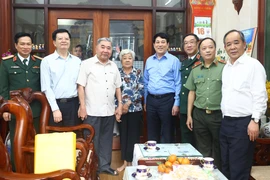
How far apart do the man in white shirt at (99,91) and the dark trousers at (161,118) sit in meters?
0.46

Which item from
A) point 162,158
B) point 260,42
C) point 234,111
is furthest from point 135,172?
point 260,42

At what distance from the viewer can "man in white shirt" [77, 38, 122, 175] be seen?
2.67 meters

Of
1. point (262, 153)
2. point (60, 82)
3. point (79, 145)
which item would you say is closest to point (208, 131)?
point (262, 153)

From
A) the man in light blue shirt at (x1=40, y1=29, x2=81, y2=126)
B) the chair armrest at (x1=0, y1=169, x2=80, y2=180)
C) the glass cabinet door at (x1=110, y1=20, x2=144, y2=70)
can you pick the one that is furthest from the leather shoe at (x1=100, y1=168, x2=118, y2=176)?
the chair armrest at (x1=0, y1=169, x2=80, y2=180)

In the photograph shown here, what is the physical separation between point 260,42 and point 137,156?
2.01 m

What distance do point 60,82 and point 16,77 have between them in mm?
393

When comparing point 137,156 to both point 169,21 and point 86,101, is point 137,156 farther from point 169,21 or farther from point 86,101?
point 169,21

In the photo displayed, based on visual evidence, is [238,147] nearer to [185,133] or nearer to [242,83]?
[242,83]

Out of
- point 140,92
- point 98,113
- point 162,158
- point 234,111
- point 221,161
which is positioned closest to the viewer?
point 162,158

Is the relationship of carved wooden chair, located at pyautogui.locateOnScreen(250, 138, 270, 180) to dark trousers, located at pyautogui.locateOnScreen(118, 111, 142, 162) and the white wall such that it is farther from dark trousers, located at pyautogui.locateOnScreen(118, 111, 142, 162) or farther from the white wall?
the white wall

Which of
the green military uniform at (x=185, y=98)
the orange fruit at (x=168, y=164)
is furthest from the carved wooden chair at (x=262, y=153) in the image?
the orange fruit at (x=168, y=164)

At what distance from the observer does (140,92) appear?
3086 millimetres

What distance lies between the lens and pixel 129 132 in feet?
10.2

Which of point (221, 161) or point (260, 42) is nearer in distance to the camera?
point (221, 161)
